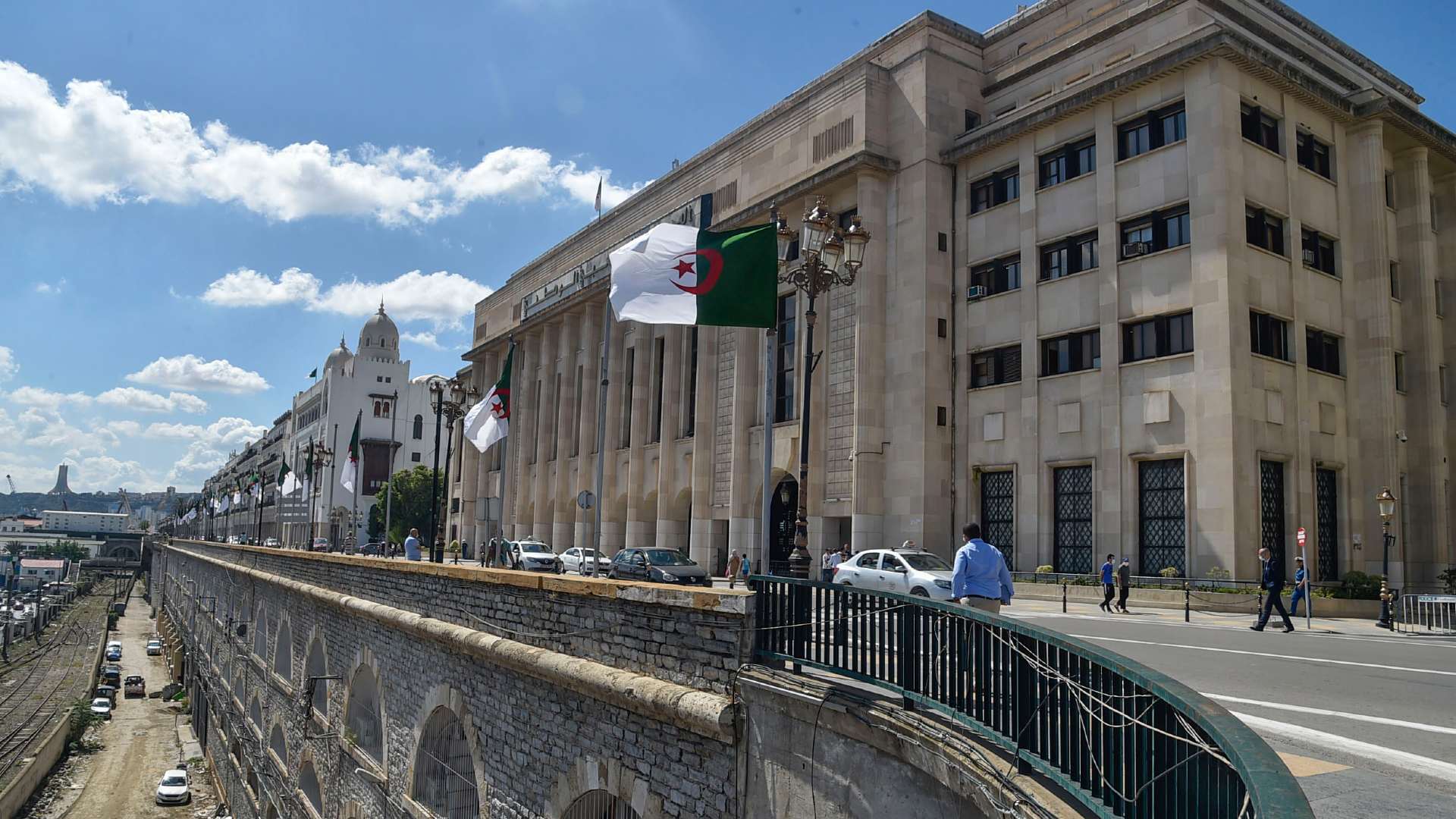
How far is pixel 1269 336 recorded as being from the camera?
28.7 meters

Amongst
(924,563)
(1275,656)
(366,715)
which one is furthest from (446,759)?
(1275,656)

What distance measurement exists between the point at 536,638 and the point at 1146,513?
71.8 ft

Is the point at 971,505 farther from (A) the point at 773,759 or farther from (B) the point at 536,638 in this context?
(A) the point at 773,759

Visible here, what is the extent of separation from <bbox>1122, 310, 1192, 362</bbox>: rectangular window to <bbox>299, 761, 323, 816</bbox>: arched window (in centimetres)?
2455

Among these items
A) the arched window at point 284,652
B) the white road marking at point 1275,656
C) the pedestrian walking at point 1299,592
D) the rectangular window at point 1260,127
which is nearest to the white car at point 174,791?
the arched window at point 284,652

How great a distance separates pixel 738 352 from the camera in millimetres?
40344

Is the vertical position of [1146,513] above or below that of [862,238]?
below

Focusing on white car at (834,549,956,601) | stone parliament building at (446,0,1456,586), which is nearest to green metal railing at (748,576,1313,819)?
white car at (834,549,956,601)

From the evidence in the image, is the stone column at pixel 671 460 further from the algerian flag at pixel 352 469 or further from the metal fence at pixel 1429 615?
the metal fence at pixel 1429 615

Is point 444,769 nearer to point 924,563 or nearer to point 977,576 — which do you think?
point 977,576

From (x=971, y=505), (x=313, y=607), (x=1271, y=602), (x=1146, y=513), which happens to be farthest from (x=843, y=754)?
(x=971, y=505)

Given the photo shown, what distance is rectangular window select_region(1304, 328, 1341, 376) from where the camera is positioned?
3027 centimetres

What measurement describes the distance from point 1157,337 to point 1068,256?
4193 millimetres

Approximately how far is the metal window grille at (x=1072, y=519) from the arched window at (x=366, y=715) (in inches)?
815
